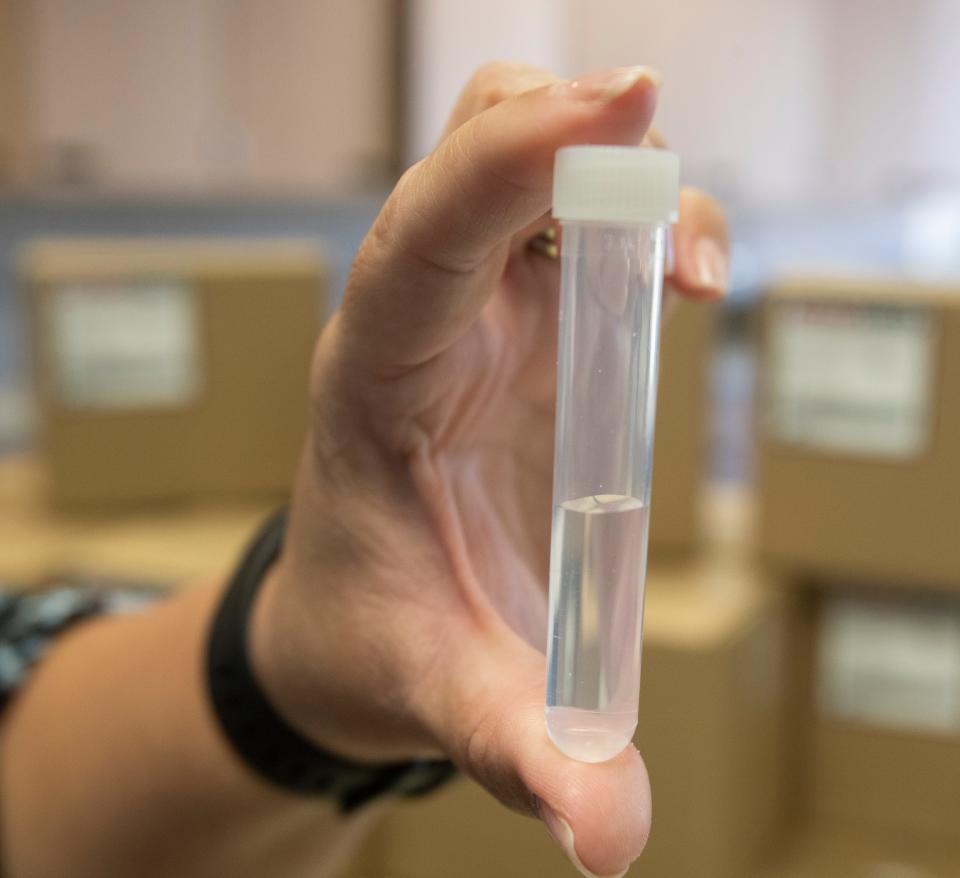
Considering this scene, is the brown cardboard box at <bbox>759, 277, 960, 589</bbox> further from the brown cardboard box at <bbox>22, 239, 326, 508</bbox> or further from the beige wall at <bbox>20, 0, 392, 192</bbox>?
the beige wall at <bbox>20, 0, 392, 192</bbox>

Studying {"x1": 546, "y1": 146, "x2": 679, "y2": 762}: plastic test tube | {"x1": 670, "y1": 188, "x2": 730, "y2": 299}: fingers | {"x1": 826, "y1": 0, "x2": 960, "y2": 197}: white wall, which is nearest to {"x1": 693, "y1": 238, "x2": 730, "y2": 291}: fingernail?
{"x1": 670, "y1": 188, "x2": 730, "y2": 299}: fingers

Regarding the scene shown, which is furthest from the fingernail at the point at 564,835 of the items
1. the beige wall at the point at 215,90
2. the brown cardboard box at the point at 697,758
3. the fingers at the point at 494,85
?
the beige wall at the point at 215,90

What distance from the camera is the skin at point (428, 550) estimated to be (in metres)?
0.33

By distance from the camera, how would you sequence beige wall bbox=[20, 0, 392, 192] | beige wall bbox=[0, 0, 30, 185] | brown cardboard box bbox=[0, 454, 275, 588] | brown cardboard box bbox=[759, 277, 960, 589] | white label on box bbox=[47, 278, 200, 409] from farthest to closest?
beige wall bbox=[20, 0, 392, 192] < beige wall bbox=[0, 0, 30, 185] < white label on box bbox=[47, 278, 200, 409] < brown cardboard box bbox=[0, 454, 275, 588] < brown cardboard box bbox=[759, 277, 960, 589]

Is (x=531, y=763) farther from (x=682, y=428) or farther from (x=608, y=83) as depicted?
(x=682, y=428)

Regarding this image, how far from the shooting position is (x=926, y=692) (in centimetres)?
97

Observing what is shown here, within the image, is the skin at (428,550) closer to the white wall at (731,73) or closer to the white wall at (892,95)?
the white wall at (731,73)

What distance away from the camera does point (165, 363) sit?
1.21 meters

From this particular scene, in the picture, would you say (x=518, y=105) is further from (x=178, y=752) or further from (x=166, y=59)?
(x=166, y=59)

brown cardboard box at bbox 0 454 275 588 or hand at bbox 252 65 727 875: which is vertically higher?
hand at bbox 252 65 727 875

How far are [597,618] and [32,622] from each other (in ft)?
1.90

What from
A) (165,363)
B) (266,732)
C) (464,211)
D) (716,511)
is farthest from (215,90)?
(464,211)

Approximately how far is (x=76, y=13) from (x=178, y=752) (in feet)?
6.76

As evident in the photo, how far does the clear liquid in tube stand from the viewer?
0.32 m
